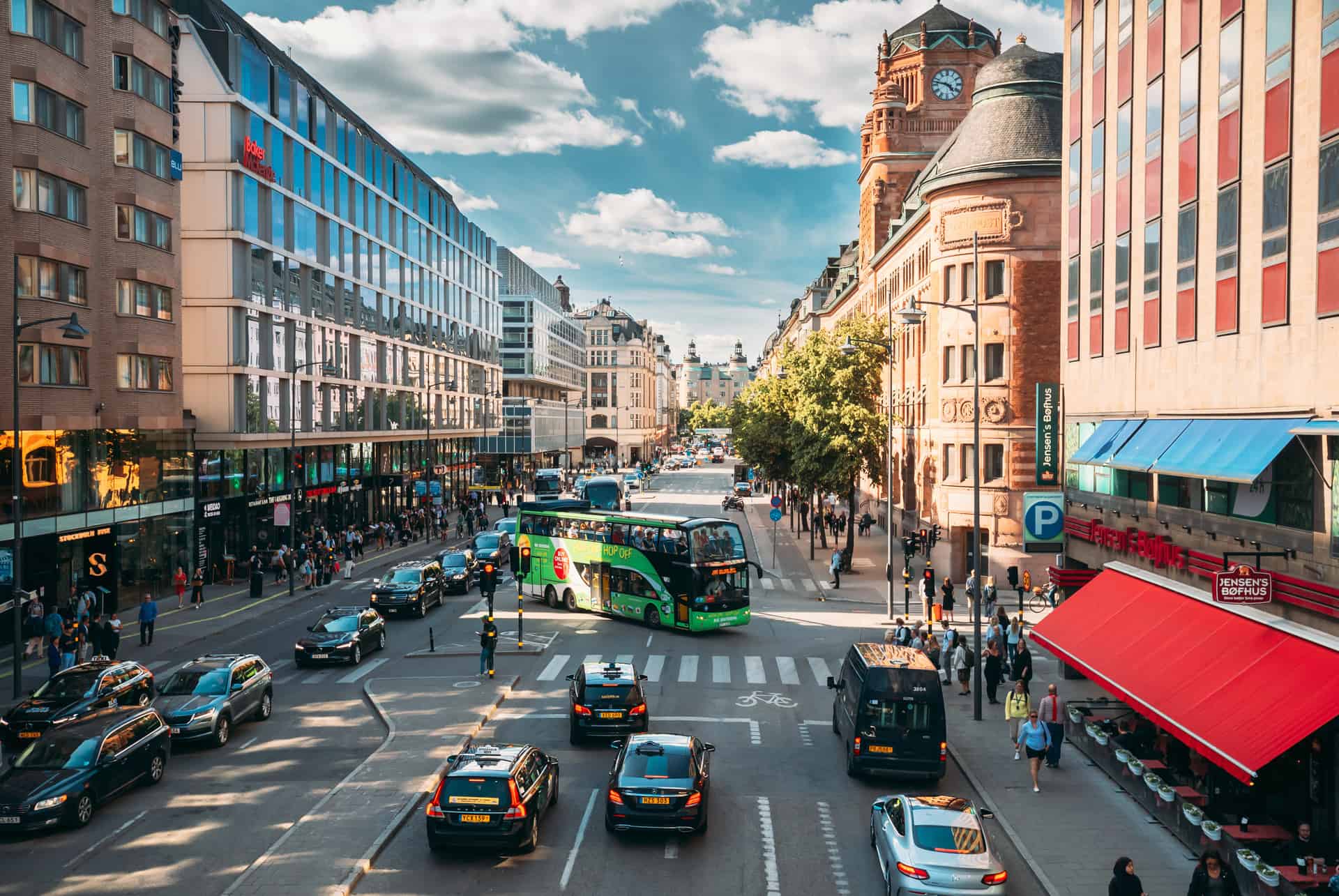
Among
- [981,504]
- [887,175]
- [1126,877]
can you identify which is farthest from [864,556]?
[1126,877]

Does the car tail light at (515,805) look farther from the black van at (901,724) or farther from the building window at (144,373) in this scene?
the building window at (144,373)

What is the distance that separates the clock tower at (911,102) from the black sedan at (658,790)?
5741cm

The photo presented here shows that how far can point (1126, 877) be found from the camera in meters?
12.5

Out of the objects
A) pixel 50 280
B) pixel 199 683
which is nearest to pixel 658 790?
pixel 199 683

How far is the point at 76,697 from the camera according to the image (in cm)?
2073

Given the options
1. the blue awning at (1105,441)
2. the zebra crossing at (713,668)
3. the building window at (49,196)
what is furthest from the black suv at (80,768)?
the building window at (49,196)

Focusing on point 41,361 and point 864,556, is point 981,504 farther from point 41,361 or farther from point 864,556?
point 41,361

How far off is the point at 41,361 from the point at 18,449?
9238 millimetres

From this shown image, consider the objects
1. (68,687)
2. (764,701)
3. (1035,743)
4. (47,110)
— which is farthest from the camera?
(47,110)

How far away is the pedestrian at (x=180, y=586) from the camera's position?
39.0 metres

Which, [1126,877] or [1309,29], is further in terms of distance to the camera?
[1309,29]

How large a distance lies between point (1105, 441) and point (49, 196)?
3256 cm

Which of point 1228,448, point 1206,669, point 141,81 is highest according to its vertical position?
point 141,81

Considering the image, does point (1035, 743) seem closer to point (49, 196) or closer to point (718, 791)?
point (718, 791)
